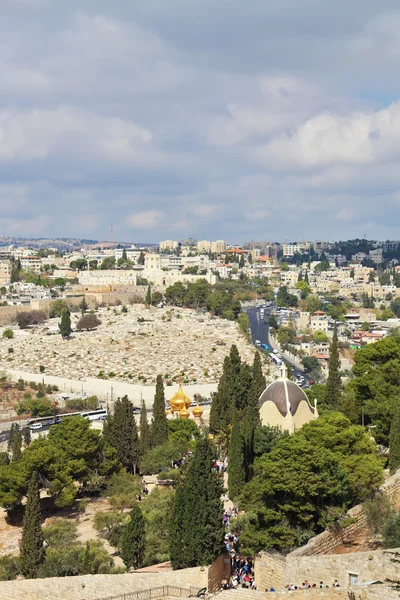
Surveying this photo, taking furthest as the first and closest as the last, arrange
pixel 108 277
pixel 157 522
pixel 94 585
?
pixel 108 277
pixel 157 522
pixel 94 585

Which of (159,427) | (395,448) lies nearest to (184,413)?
(159,427)

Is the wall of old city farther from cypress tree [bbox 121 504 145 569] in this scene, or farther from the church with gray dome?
the church with gray dome

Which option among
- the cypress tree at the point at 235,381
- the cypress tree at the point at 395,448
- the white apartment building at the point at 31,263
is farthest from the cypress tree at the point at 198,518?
the white apartment building at the point at 31,263

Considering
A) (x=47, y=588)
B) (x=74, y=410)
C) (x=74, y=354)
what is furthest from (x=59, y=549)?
(x=74, y=354)

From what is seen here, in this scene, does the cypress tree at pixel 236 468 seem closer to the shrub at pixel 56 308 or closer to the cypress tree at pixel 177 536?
the cypress tree at pixel 177 536

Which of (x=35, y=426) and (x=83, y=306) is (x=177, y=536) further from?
(x=83, y=306)

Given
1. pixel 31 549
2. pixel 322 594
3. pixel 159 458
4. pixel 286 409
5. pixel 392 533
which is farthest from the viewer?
pixel 159 458

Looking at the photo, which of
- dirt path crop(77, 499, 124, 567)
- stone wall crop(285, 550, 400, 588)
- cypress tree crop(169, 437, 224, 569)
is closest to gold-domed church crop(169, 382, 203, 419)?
dirt path crop(77, 499, 124, 567)

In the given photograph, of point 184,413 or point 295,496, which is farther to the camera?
point 184,413
